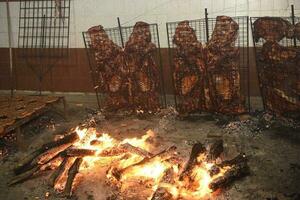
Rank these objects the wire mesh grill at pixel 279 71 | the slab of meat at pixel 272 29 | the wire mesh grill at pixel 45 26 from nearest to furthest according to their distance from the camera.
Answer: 1. the slab of meat at pixel 272 29
2. the wire mesh grill at pixel 279 71
3. the wire mesh grill at pixel 45 26

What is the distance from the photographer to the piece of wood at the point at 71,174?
5361 mm

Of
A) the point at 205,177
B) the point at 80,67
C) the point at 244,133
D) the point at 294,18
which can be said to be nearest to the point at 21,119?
the point at 80,67

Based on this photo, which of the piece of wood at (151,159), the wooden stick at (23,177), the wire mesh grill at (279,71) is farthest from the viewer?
the wire mesh grill at (279,71)

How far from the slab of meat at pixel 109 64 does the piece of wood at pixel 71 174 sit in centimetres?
276

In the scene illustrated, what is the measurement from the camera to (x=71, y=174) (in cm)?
565

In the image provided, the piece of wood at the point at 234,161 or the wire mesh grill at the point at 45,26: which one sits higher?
the wire mesh grill at the point at 45,26

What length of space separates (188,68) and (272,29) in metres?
1.87

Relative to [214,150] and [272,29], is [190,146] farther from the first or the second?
[272,29]

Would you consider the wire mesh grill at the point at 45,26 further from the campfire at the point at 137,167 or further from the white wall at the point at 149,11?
the campfire at the point at 137,167

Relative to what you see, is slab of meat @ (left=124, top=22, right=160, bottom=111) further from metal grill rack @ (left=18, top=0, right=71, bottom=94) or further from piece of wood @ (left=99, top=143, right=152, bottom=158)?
piece of wood @ (left=99, top=143, right=152, bottom=158)

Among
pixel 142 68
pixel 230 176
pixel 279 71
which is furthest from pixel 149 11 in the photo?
pixel 230 176

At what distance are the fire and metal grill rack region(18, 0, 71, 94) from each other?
128 inches

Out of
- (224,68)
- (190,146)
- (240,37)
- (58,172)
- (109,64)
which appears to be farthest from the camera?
(109,64)

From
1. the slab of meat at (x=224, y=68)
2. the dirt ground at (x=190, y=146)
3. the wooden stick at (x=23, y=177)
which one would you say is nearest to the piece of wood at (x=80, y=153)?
the dirt ground at (x=190, y=146)
